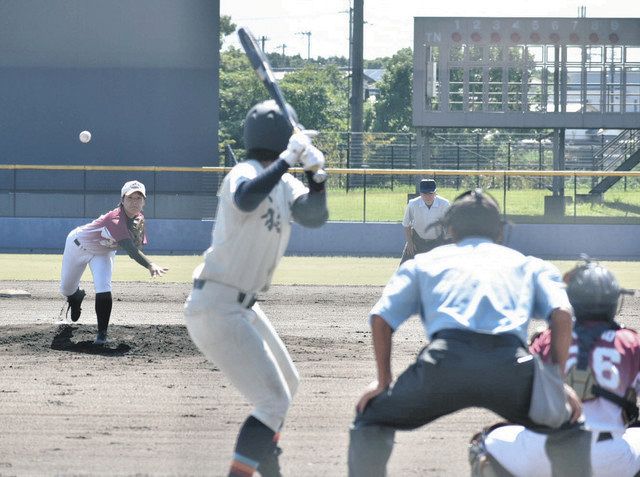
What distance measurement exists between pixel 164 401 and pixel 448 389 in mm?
4483

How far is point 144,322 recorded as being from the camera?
1302cm

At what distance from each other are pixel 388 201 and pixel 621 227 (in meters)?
7.45

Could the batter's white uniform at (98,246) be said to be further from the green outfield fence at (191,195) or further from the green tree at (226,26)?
the green tree at (226,26)

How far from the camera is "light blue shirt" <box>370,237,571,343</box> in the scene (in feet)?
13.8

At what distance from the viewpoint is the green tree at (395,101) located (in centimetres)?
6231

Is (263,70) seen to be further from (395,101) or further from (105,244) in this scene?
(395,101)

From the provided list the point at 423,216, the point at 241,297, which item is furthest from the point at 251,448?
the point at 423,216

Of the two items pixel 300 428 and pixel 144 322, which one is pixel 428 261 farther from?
pixel 144 322

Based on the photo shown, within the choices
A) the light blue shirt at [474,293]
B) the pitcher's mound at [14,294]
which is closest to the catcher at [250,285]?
the light blue shirt at [474,293]

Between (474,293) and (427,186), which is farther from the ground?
(427,186)

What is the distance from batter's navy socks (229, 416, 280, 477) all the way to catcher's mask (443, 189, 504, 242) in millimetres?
1296

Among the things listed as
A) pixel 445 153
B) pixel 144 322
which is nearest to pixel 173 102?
pixel 445 153

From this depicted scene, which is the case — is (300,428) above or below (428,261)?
below

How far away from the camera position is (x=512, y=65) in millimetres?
28781
